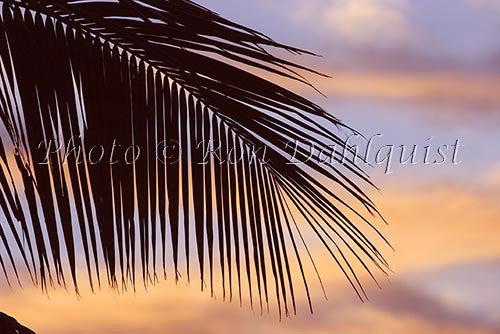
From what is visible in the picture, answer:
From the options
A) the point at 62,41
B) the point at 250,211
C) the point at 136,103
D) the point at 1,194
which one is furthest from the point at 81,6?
the point at 250,211

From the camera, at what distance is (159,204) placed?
5.97 ft

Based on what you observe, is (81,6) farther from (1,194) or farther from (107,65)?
(1,194)

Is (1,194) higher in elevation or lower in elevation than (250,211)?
lower

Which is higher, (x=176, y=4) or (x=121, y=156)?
(x=176, y=4)

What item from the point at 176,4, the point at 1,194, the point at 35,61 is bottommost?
the point at 1,194

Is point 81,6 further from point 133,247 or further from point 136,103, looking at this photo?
point 133,247

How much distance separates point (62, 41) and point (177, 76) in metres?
0.22

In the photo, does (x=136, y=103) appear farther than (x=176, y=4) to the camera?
Yes

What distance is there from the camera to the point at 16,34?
68.9 inches

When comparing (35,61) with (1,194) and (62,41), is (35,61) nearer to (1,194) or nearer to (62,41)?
(62,41)

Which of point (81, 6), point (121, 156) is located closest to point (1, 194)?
point (121, 156)

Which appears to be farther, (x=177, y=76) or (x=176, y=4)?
(x=177, y=76)

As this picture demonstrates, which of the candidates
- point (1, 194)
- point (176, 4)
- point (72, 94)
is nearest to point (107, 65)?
point (72, 94)

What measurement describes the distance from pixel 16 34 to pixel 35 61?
0.06 metres
